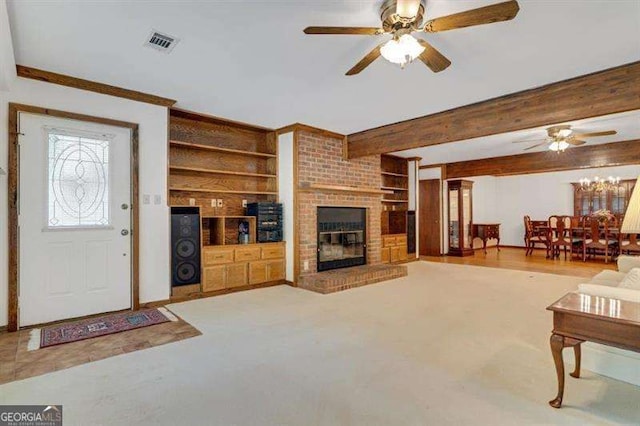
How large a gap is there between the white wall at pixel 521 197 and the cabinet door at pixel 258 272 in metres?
7.87

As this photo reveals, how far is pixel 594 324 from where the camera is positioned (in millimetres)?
1778

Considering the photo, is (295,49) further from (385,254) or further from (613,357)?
(385,254)

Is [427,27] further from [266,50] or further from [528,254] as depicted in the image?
[528,254]

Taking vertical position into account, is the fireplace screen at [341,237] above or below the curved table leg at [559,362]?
above

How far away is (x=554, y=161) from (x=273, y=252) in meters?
6.14

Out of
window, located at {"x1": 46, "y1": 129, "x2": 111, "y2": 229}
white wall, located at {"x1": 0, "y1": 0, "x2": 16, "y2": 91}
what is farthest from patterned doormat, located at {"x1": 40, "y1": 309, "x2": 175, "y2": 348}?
white wall, located at {"x1": 0, "y1": 0, "x2": 16, "y2": 91}

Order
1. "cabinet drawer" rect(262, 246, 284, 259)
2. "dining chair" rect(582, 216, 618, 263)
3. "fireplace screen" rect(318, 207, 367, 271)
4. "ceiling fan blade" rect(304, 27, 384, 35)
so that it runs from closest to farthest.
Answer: "ceiling fan blade" rect(304, 27, 384, 35)
"cabinet drawer" rect(262, 246, 284, 259)
"fireplace screen" rect(318, 207, 367, 271)
"dining chair" rect(582, 216, 618, 263)

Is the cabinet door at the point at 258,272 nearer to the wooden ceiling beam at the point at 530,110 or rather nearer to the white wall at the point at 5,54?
the wooden ceiling beam at the point at 530,110

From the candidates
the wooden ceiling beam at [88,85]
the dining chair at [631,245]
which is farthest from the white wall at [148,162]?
the dining chair at [631,245]

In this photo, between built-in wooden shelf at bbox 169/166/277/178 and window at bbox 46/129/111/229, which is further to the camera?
built-in wooden shelf at bbox 169/166/277/178

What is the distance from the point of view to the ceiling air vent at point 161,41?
258 centimetres

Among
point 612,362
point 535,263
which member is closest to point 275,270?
point 612,362

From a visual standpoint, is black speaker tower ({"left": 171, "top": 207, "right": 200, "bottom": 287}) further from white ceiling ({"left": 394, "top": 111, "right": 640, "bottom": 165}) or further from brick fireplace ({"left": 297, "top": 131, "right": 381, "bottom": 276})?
white ceiling ({"left": 394, "top": 111, "right": 640, "bottom": 165})

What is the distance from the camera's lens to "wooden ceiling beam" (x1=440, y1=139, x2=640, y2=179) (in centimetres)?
599
